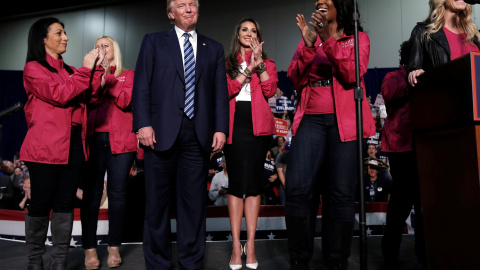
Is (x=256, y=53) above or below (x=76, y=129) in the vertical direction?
above

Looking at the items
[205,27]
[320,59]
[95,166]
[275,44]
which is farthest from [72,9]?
[320,59]

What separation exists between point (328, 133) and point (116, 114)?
4.84 ft

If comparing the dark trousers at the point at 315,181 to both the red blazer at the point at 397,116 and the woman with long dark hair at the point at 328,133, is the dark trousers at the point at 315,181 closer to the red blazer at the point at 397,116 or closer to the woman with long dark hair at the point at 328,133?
the woman with long dark hair at the point at 328,133

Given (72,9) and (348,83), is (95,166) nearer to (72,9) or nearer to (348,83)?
(348,83)

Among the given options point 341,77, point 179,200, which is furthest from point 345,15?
point 179,200

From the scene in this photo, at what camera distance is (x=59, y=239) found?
2.24 meters

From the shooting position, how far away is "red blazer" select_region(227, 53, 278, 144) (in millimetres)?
2625

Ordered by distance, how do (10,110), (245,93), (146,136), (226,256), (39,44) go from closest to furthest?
(10,110) < (146,136) < (39,44) < (245,93) < (226,256)

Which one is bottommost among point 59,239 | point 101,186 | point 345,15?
point 59,239

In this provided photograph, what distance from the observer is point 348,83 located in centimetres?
210

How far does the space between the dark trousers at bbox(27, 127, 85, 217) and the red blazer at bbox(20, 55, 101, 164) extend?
65mm

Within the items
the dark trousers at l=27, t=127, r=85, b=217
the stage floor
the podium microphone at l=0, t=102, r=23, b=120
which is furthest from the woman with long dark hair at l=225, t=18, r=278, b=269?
the podium microphone at l=0, t=102, r=23, b=120

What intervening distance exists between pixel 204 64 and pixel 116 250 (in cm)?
138

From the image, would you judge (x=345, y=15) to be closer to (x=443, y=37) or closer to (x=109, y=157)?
(x=443, y=37)
